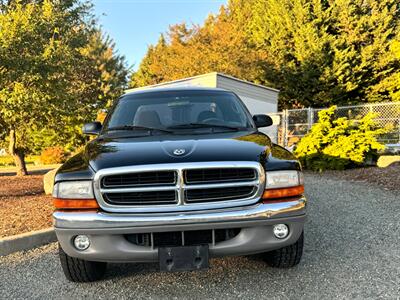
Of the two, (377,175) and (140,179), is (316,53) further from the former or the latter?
(140,179)

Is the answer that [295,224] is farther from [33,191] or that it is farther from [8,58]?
[33,191]

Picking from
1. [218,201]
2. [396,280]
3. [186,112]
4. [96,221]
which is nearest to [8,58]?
[186,112]

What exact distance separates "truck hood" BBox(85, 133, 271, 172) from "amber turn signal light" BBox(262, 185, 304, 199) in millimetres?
270

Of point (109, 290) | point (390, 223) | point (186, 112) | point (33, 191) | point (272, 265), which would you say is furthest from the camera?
point (33, 191)

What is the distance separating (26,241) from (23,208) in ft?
6.63

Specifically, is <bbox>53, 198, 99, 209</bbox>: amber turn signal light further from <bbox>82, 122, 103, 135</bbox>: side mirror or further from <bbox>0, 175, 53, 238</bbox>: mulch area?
<bbox>0, 175, 53, 238</bbox>: mulch area

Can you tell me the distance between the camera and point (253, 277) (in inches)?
135

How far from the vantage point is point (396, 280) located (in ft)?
10.8

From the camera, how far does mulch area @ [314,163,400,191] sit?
7.83 meters

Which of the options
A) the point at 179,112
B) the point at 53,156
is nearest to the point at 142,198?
the point at 179,112

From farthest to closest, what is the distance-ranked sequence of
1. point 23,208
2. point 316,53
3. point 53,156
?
point 316,53 < point 53,156 < point 23,208

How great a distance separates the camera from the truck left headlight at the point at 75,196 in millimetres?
2918

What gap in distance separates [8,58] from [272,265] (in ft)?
17.5

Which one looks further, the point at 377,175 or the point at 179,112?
the point at 377,175
